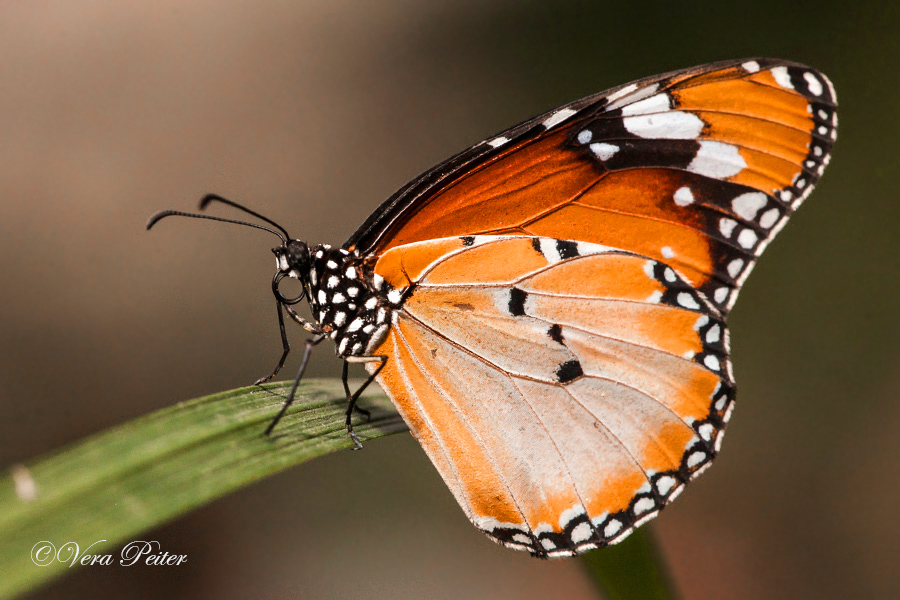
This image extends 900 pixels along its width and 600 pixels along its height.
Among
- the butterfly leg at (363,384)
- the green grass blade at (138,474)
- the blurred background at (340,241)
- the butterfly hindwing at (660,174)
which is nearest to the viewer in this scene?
the green grass blade at (138,474)

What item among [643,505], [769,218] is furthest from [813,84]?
[643,505]

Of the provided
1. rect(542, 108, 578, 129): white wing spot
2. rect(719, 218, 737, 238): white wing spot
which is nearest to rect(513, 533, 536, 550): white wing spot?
rect(719, 218, 737, 238): white wing spot

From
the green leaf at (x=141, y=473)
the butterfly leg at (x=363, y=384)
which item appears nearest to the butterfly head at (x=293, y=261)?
the butterfly leg at (x=363, y=384)

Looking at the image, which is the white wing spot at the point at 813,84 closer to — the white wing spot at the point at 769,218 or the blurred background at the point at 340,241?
the white wing spot at the point at 769,218

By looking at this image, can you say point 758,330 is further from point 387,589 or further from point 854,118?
point 387,589

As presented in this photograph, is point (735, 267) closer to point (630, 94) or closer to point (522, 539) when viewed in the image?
point (630, 94)

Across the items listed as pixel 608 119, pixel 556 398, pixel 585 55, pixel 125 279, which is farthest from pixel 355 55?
pixel 556 398
